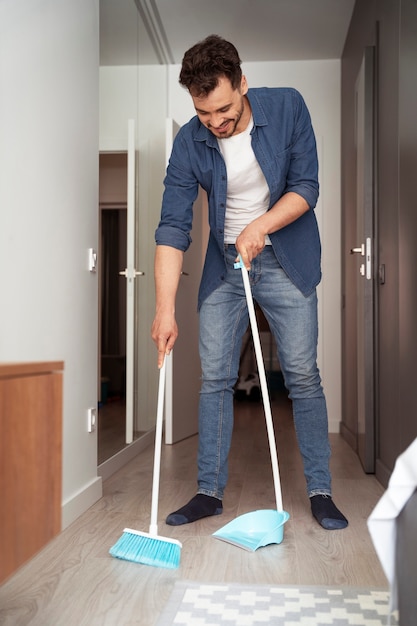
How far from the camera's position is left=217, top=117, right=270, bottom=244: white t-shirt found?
2.13m

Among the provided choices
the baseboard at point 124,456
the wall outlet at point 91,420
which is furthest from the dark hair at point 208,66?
the baseboard at point 124,456

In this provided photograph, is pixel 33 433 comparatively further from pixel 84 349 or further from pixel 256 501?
pixel 256 501

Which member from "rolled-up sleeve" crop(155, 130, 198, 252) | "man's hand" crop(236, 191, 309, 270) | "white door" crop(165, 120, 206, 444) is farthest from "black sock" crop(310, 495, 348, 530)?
"white door" crop(165, 120, 206, 444)

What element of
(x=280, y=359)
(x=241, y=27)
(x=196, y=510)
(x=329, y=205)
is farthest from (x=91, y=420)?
(x=241, y=27)

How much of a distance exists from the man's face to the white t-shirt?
13cm

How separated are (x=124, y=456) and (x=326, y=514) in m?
1.29

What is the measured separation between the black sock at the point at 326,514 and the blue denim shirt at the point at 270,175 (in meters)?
0.66

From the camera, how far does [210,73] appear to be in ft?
6.00

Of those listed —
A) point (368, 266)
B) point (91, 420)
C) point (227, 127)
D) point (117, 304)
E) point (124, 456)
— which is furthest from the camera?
point (117, 304)

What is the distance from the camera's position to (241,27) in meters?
4.07

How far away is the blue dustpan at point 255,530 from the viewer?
1.83 meters

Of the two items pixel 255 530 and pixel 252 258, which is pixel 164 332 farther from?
pixel 255 530

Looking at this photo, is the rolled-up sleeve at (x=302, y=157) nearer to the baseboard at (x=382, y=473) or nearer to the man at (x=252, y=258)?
the man at (x=252, y=258)

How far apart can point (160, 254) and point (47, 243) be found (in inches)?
13.7
